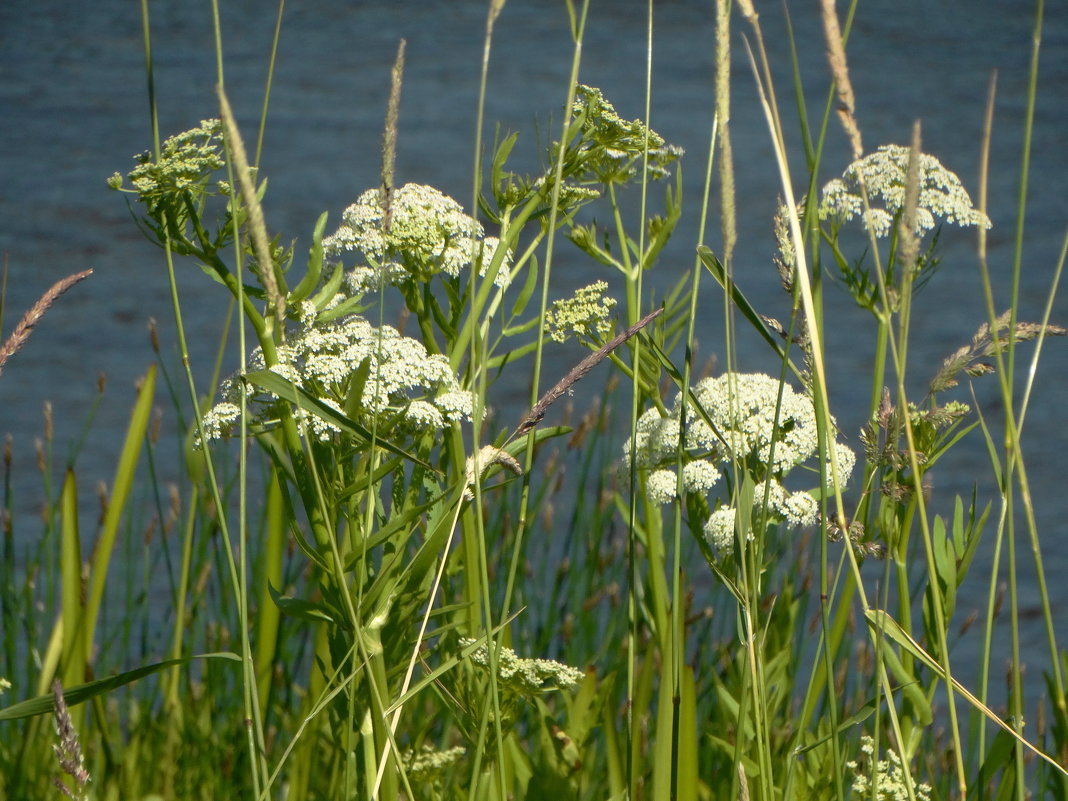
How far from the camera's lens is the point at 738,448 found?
76cm

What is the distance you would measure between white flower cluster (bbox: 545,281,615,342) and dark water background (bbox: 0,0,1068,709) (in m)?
1.46

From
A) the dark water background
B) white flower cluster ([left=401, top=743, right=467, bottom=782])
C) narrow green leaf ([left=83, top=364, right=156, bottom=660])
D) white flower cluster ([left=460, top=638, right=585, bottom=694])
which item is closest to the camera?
white flower cluster ([left=460, top=638, right=585, bottom=694])

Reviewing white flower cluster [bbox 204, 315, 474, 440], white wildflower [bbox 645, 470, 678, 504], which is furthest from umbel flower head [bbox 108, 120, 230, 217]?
white wildflower [bbox 645, 470, 678, 504]

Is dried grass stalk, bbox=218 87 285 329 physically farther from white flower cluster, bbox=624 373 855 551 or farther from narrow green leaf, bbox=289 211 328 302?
white flower cluster, bbox=624 373 855 551

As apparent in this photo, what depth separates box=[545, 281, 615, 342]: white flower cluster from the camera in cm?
80

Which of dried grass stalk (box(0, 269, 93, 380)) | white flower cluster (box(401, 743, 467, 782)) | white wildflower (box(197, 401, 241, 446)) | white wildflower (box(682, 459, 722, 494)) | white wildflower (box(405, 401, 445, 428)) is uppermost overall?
dried grass stalk (box(0, 269, 93, 380))

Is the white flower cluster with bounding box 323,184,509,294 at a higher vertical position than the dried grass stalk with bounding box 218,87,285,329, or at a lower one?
lower

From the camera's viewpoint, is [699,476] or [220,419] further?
[699,476]

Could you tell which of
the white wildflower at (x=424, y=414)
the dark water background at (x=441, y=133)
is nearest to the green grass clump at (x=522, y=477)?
the white wildflower at (x=424, y=414)

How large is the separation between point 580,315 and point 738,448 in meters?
0.14

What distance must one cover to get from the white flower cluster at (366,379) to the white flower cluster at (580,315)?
0.40 ft

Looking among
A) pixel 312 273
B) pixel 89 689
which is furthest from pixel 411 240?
pixel 89 689

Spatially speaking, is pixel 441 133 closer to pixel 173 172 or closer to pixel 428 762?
pixel 428 762

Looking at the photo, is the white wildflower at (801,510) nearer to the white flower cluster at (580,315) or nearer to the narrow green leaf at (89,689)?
the white flower cluster at (580,315)
